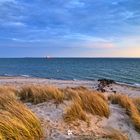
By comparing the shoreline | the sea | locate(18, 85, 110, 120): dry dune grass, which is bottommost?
the sea

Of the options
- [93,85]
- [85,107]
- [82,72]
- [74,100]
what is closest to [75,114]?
[85,107]

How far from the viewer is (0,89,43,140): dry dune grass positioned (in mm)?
5332

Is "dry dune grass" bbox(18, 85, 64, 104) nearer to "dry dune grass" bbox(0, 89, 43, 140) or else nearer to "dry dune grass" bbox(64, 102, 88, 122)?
"dry dune grass" bbox(64, 102, 88, 122)

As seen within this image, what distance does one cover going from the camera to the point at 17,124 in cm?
557

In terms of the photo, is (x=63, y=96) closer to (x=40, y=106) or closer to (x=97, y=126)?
(x=40, y=106)

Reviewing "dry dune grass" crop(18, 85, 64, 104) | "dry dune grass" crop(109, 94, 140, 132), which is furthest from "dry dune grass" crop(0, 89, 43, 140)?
"dry dune grass" crop(109, 94, 140, 132)

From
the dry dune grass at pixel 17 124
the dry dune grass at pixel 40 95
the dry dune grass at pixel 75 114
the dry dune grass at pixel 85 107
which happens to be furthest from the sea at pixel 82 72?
the dry dune grass at pixel 17 124

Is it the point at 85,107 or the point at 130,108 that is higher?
the point at 85,107

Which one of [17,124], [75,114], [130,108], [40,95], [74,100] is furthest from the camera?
[40,95]

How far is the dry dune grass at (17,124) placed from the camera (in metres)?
5.33

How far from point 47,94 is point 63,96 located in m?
0.52

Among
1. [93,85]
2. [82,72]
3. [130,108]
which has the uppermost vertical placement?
[130,108]

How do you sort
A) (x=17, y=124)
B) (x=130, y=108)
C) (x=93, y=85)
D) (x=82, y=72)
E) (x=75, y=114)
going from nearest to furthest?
(x=17, y=124)
(x=75, y=114)
(x=130, y=108)
(x=93, y=85)
(x=82, y=72)

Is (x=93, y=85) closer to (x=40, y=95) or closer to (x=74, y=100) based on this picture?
(x=40, y=95)
